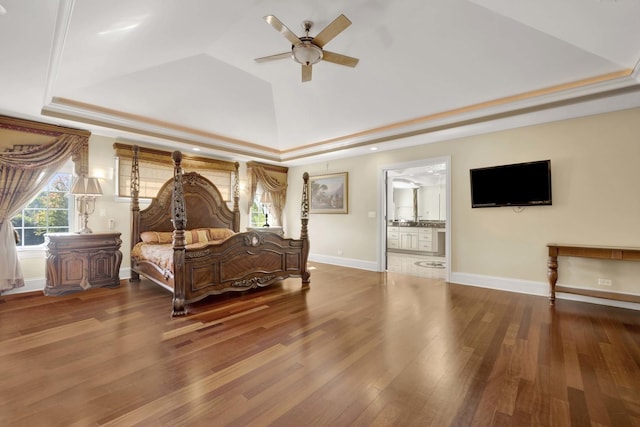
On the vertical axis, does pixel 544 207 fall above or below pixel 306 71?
below

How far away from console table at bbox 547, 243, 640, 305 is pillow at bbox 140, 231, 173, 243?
595 centimetres

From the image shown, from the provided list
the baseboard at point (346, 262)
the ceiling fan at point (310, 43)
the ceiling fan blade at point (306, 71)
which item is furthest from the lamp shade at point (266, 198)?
the ceiling fan at point (310, 43)

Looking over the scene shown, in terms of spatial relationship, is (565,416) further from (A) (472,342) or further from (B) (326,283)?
(B) (326,283)

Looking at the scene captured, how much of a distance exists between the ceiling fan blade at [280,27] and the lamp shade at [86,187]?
3729 mm

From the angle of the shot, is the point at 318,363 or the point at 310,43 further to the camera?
the point at 310,43

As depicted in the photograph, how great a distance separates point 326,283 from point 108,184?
162 inches

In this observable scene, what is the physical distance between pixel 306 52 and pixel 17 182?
436 centimetres

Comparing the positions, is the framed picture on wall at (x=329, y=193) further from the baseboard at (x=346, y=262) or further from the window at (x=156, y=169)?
the window at (x=156, y=169)

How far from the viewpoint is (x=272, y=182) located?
23.4ft

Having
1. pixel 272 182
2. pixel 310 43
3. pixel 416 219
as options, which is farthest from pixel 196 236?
pixel 416 219

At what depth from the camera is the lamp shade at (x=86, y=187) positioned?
13.9 ft

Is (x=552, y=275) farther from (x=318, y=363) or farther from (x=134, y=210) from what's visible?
(x=134, y=210)

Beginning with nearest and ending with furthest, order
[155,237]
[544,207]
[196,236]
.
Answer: [544,207] → [155,237] → [196,236]

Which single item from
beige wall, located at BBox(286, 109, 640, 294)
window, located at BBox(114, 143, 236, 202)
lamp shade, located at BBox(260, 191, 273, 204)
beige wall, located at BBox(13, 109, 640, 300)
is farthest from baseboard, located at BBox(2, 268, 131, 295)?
beige wall, located at BBox(286, 109, 640, 294)
